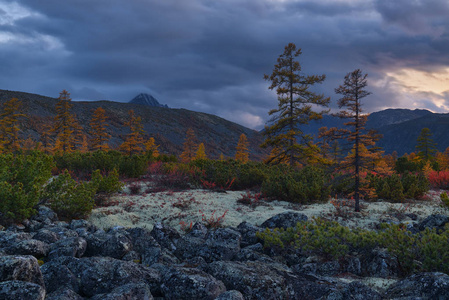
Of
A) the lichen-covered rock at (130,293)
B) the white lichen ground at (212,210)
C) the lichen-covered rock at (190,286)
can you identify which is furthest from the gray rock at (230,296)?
the white lichen ground at (212,210)

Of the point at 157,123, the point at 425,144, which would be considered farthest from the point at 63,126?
the point at 157,123

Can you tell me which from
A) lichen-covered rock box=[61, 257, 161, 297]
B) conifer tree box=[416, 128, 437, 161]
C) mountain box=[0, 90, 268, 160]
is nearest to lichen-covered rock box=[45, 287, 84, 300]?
lichen-covered rock box=[61, 257, 161, 297]

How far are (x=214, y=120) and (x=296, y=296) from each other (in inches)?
5044

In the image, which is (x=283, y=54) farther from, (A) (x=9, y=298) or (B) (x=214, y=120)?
(B) (x=214, y=120)

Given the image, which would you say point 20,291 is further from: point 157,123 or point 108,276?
point 157,123

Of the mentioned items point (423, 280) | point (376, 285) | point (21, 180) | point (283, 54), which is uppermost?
point (283, 54)

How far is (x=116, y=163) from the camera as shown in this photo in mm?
15516

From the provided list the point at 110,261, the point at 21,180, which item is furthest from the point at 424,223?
the point at 21,180

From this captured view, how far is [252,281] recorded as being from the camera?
13.2 ft

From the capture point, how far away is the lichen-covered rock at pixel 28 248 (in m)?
4.97

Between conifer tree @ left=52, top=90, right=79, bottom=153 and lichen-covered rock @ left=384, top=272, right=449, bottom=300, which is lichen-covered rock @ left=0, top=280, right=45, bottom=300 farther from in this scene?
conifer tree @ left=52, top=90, right=79, bottom=153

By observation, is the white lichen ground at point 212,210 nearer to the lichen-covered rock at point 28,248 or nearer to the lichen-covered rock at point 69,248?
the lichen-covered rock at point 69,248

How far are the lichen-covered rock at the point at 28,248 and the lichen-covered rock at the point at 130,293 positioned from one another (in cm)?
216

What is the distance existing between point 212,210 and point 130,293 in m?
6.16
